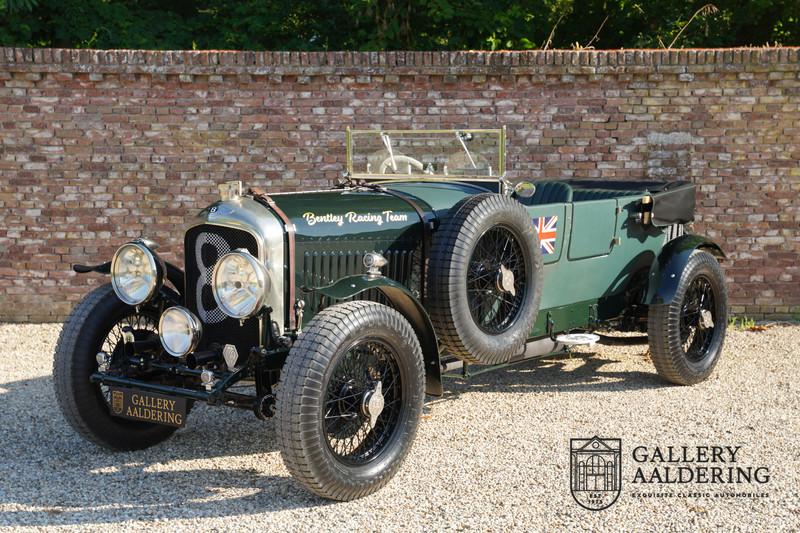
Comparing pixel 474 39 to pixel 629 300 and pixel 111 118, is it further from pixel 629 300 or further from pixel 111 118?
pixel 629 300

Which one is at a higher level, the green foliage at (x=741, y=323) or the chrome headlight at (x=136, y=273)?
the chrome headlight at (x=136, y=273)

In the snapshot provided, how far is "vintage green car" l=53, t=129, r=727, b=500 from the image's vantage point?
4.18 metres

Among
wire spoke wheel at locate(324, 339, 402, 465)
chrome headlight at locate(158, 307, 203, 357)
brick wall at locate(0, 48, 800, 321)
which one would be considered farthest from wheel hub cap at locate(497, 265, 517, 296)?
brick wall at locate(0, 48, 800, 321)

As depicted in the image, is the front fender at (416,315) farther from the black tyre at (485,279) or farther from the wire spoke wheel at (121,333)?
the wire spoke wheel at (121,333)

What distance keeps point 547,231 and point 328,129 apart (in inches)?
125

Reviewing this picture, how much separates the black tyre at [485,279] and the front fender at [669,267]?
125 cm

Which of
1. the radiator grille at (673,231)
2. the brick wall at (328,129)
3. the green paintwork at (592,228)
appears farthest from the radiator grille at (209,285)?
the brick wall at (328,129)

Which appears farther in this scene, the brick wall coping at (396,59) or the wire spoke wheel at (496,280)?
A: the brick wall coping at (396,59)

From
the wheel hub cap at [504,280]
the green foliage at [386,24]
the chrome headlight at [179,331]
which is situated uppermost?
the green foliage at [386,24]

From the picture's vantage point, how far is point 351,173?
5859 millimetres

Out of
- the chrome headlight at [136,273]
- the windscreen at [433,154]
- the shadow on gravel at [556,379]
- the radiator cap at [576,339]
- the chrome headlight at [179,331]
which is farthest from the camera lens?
the shadow on gravel at [556,379]

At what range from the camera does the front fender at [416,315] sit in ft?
14.5

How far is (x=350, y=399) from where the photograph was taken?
4.25 meters

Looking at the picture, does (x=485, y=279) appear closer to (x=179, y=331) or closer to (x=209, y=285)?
(x=209, y=285)
